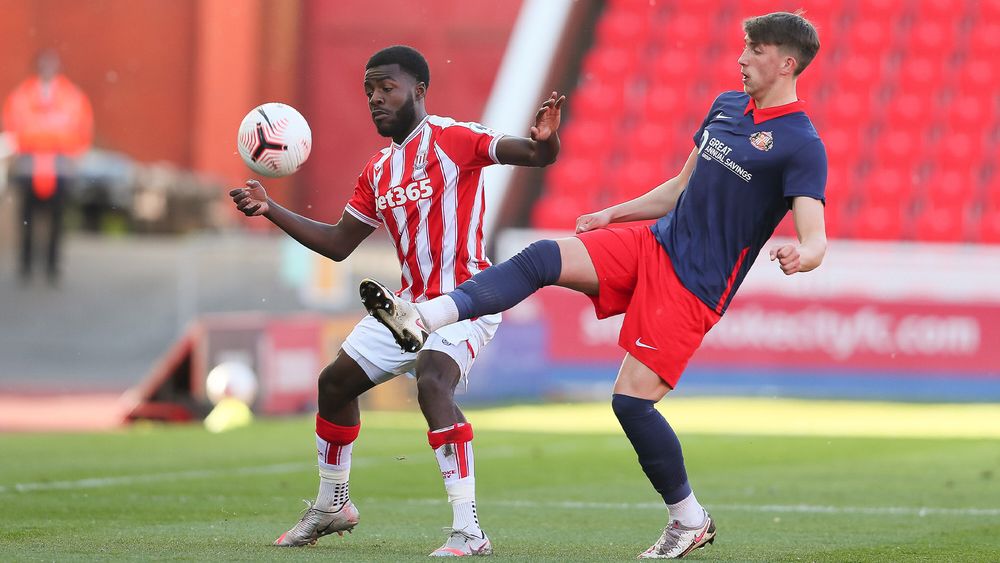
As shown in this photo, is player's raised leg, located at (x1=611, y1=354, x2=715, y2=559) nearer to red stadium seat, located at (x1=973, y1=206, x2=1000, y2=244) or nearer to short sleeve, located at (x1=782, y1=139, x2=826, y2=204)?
short sleeve, located at (x1=782, y1=139, x2=826, y2=204)

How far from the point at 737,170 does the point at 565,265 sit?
671 mm

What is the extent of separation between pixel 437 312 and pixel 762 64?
55.7 inches

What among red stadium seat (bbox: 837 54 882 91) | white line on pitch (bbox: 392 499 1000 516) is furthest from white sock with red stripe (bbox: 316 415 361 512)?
red stadium seat (bbox: 837 54 882 91)

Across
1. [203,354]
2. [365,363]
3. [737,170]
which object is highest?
[737,170]

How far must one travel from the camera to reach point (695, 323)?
16.4 feet

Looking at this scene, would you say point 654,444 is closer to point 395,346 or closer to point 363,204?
point 395,346

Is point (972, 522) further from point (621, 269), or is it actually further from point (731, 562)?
point (621, 269)

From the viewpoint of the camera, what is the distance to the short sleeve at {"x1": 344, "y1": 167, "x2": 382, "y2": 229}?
18.3ft

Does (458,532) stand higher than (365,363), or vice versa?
(365,363)

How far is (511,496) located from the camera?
7.70 m

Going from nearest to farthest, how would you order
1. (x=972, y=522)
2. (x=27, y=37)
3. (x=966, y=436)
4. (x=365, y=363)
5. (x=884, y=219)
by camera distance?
(x=365, y=363) → (x=972, y=522) → (x=966, y=436) → (x=884, y=219) → (x=27, y=37)

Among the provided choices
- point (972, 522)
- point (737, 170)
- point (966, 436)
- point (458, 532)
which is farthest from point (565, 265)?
point (966, 436)

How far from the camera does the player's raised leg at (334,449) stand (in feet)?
17.6

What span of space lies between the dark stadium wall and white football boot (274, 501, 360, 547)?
16.7 metres
